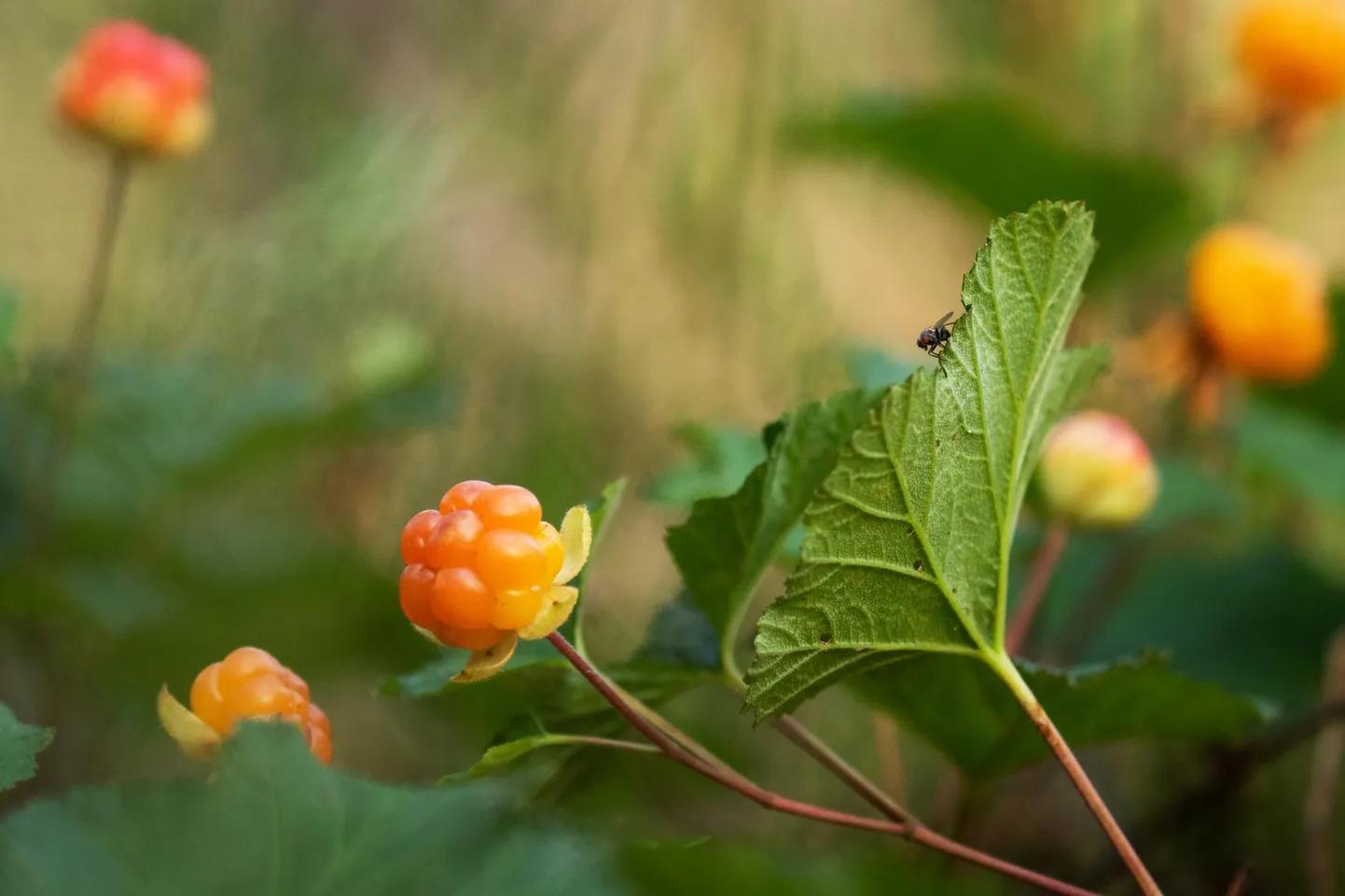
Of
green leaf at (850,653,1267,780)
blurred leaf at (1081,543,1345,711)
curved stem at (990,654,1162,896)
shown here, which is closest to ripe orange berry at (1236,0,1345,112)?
blurred leaf at (1081,543,1345,711)

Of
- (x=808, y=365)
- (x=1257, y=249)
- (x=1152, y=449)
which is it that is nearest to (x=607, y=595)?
(x=808, y=365)

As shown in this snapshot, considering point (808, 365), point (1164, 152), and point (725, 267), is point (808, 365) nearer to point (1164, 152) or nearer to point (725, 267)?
point (725, 267)

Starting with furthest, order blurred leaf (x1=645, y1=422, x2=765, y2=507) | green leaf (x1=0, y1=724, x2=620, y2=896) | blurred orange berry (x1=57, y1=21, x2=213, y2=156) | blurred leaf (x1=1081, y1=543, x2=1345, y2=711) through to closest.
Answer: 1. blurred leaf (x1=1081, y1=543, x2=1345, y2=711)
2. blurred orange berry (x1=57, y1=21, x2=213, y2=156)
3. blurred leaf (x1=645, y1=422, x2=765, y2=507)
4. green leaf (x1=0, y1=724, x2=620, y2=896)

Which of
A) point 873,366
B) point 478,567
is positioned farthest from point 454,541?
point 873,366

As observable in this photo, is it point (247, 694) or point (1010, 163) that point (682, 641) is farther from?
point (1010, 163)

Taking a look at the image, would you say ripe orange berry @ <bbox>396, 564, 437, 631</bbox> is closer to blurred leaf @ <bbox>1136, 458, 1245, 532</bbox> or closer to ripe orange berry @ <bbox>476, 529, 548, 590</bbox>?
ripe orange berry @ <bbox>476, 529, 548, 590</bbox>

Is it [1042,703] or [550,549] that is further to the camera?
[1042,703]

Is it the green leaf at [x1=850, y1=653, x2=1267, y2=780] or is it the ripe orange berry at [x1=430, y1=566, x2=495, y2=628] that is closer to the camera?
the ripe orange berry at [x1=430, y1=566, x2=495, y2=628]

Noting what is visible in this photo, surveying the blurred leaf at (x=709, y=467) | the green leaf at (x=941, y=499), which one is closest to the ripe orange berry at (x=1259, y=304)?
the blurred leaf at (x=709, y=467)
